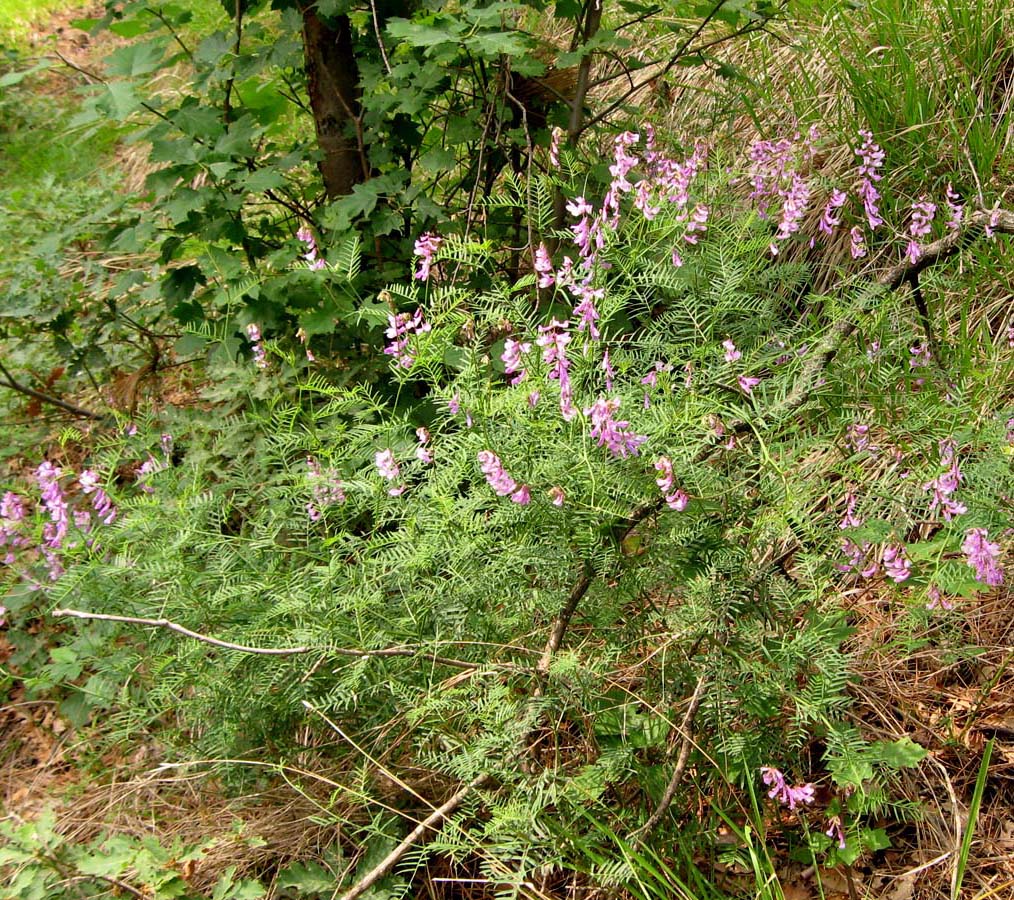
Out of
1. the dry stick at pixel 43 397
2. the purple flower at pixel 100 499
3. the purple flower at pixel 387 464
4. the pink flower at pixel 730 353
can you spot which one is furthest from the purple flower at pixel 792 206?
the dry stick at pixel 43 397

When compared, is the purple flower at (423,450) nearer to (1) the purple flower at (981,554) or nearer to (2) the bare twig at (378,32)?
(1) the purple flower at (981,554)

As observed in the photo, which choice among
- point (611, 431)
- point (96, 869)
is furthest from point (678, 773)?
point (96, 869)

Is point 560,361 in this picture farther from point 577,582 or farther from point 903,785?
point 903,785

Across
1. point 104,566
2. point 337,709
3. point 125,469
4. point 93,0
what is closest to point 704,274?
point 337,709

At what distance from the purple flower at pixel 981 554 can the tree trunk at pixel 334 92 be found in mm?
2093

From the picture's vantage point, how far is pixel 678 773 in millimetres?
Answer: 1772

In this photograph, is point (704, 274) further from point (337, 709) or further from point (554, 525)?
point (337, 709)

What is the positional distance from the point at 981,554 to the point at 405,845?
3.92ft

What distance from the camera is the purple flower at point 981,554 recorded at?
171 centimetres

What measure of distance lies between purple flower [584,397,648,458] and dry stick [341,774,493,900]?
0.68m

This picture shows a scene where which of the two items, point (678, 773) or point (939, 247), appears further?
point (939, 247)

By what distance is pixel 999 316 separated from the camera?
2986 mm

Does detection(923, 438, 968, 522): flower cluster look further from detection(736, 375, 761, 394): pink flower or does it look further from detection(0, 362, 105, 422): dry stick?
detection(0, 362, 105, 422): dry stick

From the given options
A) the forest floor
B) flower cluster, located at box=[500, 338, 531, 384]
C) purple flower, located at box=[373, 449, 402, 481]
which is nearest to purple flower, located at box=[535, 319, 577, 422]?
flower cluster, located at box=[500, 338, 531, 384]
